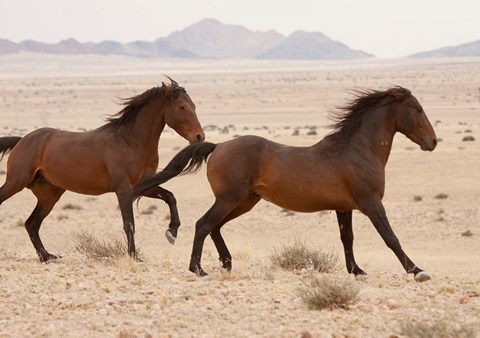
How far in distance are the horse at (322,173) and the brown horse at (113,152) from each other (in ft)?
2.63

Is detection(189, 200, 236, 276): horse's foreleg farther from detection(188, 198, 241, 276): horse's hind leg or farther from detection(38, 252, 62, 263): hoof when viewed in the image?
detection(38, 252, 62, 263): hoof

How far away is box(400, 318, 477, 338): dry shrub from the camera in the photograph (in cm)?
719

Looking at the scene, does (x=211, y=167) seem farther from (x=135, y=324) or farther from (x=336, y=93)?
(x=336, y=93)

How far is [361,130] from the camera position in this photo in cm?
1107

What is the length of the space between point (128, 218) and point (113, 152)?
877 mm

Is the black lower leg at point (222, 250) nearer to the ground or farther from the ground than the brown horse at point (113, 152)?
nearer to the ground

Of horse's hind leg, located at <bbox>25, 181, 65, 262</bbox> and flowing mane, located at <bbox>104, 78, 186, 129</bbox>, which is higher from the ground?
flowing mane, located at <bbox>104, 78, 186, 129</bbox>

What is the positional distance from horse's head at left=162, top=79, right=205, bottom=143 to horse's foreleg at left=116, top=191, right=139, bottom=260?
1.02 m

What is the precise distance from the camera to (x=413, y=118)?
1116cm

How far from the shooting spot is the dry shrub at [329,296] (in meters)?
8.30

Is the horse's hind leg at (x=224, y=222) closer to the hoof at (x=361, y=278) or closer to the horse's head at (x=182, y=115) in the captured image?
the horse's head at (x=182, y=115)

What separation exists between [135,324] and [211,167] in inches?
132

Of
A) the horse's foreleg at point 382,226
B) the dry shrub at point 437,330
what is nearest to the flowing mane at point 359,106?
the horse's foreleg at point 382,226

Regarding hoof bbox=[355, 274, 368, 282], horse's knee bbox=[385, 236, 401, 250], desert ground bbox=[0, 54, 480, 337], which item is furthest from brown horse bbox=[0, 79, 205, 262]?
horse's knee bbox=[385, 236, 401, 250]
